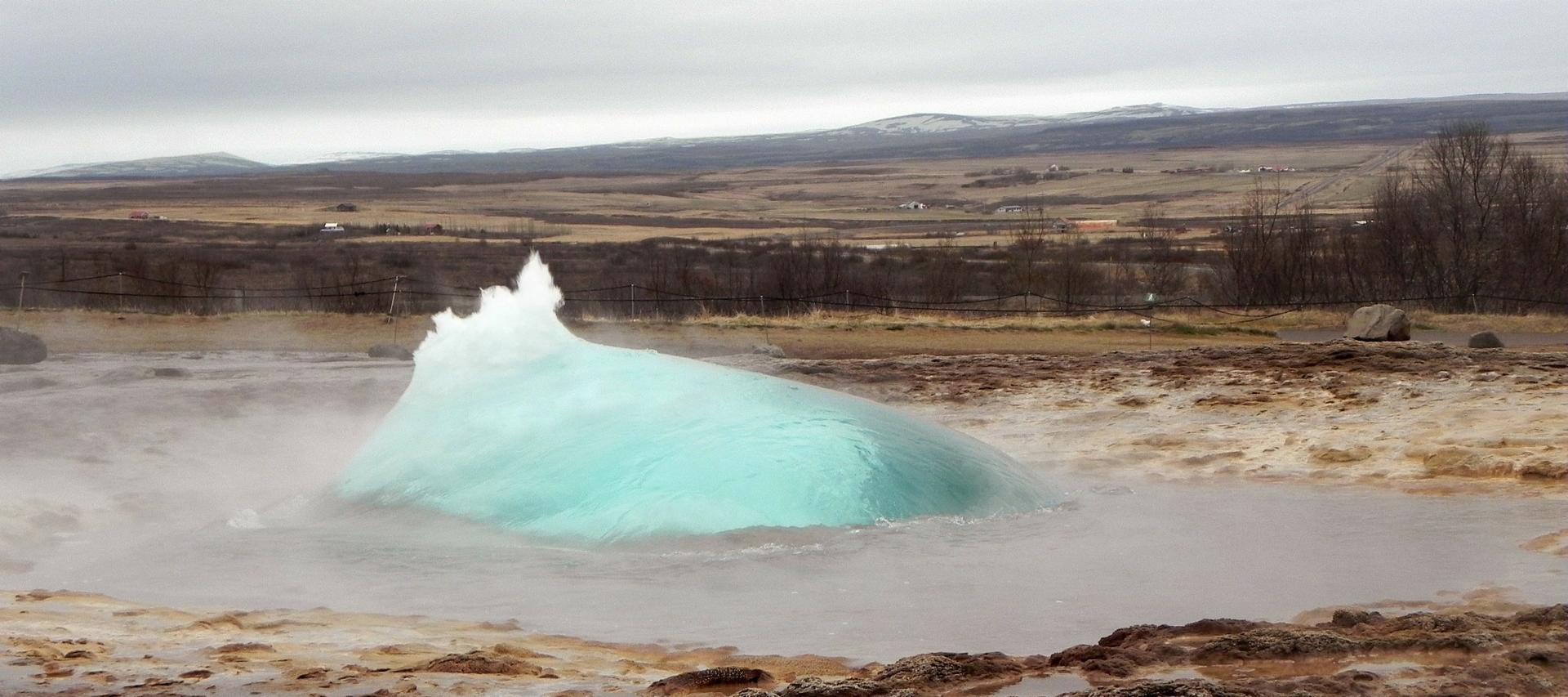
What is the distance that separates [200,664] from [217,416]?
7.49 m

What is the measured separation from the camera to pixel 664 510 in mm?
8367

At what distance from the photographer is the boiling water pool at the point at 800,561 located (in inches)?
263

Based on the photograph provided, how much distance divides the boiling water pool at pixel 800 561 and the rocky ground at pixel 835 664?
0.48 m

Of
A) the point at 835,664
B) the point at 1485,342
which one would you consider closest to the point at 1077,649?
the point at 835,664

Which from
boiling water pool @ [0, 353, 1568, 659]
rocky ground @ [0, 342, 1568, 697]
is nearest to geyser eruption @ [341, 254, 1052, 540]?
boiling water pool @ [0, 353, 1568, 659]

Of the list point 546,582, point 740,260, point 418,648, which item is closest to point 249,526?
point 546,582

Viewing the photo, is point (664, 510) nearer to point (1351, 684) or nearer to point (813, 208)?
point (1351, 684)

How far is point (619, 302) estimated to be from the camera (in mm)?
28672

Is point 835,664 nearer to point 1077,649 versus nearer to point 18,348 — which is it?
point 1077,649

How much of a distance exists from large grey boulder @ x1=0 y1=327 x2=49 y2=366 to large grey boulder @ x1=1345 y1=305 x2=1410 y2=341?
A: 16.0m

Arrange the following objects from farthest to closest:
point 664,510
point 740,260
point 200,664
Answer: point 740,260 < point 664,510 < point 200,664

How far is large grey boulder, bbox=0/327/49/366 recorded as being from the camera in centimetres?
1575

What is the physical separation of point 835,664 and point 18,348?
43.4ft

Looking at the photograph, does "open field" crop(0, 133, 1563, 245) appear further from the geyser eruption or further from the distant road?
the geyser eruption
